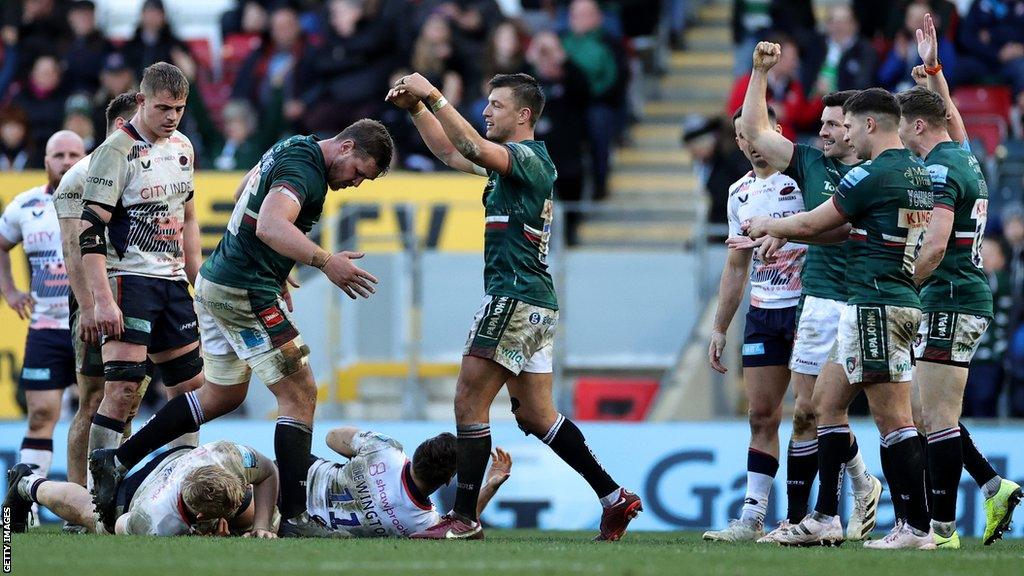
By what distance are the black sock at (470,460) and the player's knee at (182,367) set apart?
2.01 meters

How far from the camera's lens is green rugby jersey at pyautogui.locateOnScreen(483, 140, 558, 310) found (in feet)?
29.9

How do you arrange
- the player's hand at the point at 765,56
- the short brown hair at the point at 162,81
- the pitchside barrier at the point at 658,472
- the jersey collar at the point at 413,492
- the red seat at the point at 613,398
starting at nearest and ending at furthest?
1. the player's hand at the point at 765,56
2. the jersey collar at the point at 413,492
3. the short brown hair at the point at 162,81
4. the pitchside barrier at the point at 658,472
5. the red seat at the point at 613,398

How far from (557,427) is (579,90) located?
7660mm

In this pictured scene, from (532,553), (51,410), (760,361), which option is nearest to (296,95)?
(51,410)

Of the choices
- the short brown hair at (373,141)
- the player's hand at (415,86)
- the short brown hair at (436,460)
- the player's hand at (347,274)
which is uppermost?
the player's hand at (415,86)

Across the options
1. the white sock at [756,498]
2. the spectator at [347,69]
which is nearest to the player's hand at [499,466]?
the white sock at [756,498]

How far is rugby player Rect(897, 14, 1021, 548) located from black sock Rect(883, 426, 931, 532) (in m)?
0.41

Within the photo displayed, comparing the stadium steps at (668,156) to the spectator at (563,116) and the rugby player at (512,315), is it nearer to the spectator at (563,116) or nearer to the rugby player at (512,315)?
the spectator at (563,116)

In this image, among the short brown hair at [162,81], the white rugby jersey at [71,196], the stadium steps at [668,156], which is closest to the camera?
the short brown hair at [162,81]

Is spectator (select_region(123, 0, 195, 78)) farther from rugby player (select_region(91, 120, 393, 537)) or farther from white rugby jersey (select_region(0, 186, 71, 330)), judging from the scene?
rugby player (select_region(91, 120, 393, 537))

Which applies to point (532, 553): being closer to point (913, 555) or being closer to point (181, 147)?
point (913, 555)

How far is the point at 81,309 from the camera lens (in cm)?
961

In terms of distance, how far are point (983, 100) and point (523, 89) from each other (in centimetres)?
842

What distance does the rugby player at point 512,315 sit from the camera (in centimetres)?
906
